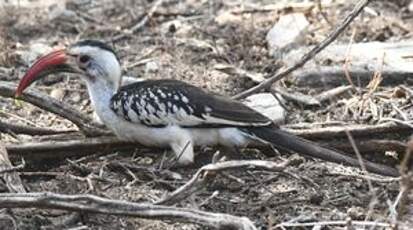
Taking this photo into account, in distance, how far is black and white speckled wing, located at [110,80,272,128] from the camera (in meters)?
4.63

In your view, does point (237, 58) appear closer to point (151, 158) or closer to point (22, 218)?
point (151, 158)

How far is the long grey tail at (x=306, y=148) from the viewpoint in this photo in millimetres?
4488

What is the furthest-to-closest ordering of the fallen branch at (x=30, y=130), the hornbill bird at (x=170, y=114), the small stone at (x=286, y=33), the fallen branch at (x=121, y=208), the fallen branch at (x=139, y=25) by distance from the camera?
1. the fallen branch at (x=139, y=25)
2. the small stone at (x=286, y=33)
3. the fallen branch at (x=30, y=130)
4. the hornbill bird at (x=170, y=114)
5. the fallen branch at (x=121, y=208)

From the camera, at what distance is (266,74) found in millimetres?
5984

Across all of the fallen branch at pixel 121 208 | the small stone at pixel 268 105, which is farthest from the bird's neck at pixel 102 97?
the fallen branch at pixel 121 208

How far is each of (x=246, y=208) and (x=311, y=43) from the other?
2.26 meters

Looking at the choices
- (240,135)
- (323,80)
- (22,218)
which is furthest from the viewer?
(323,80)

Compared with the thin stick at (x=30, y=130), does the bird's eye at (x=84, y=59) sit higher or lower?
higher

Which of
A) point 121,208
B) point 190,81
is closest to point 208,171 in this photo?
point 121,208

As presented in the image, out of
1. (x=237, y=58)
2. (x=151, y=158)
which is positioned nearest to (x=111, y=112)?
(x=151, y=158)

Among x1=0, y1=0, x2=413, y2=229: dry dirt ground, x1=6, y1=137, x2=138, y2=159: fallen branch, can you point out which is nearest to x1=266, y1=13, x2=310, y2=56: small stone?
x1=0, y1=0, x2=413, y2=229: dry dirt ground

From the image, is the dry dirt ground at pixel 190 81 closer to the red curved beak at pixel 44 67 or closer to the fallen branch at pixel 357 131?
the fallen branch at pixel 357 131

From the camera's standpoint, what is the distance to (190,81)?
Answer: 589 centimetres

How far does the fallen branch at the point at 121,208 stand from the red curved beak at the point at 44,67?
953 mm
